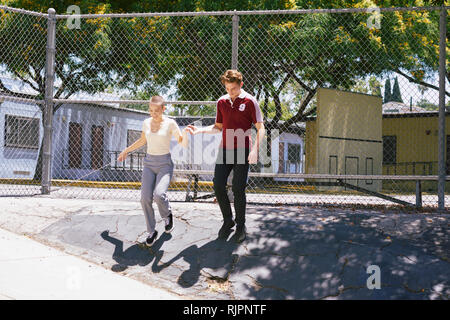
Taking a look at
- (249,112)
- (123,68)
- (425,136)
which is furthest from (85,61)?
(425,136)

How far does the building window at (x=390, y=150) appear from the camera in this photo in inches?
816

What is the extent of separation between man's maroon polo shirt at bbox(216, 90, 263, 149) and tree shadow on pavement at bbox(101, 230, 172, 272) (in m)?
1.38

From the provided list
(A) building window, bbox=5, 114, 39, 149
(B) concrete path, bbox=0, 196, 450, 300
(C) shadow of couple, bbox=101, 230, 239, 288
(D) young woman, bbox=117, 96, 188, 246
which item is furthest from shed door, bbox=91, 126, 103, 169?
(D) young woman, bbox=117, 96, 188, 246

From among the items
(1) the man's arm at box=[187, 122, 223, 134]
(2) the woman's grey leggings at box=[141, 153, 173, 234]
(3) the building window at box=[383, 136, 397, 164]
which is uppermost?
(3) the building window at box=[383, 136, 397, 164]

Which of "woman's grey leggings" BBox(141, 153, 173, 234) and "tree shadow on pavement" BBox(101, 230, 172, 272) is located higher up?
"woman's grey leggings" BBox(141, 153, 173, 234)

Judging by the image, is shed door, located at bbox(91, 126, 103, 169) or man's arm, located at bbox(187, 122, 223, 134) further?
shed door, located at bbox(91, 126, 103, 169)

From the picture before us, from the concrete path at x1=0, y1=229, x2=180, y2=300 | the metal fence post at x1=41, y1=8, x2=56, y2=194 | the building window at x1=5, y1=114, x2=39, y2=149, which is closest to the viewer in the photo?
the concrete path at x1=0, y1=229, x2=180, y2=300

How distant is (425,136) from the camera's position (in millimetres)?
20266

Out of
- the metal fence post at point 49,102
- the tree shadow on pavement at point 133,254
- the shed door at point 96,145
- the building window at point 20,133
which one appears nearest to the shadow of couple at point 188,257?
the tree shadow on pavement at point 133,254

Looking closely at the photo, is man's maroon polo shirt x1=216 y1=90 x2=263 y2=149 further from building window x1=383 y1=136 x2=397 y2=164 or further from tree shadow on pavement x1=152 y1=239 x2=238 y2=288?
building window x1=383 y1=136 x2=397 y2=164

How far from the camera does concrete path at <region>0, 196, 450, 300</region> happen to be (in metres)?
4.47

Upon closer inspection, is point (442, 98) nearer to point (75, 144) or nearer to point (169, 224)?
point (169, 224)

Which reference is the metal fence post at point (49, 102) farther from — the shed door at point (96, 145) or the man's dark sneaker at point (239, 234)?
the shed door at point (96, 145)

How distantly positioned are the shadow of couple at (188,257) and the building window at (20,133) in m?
14.7
